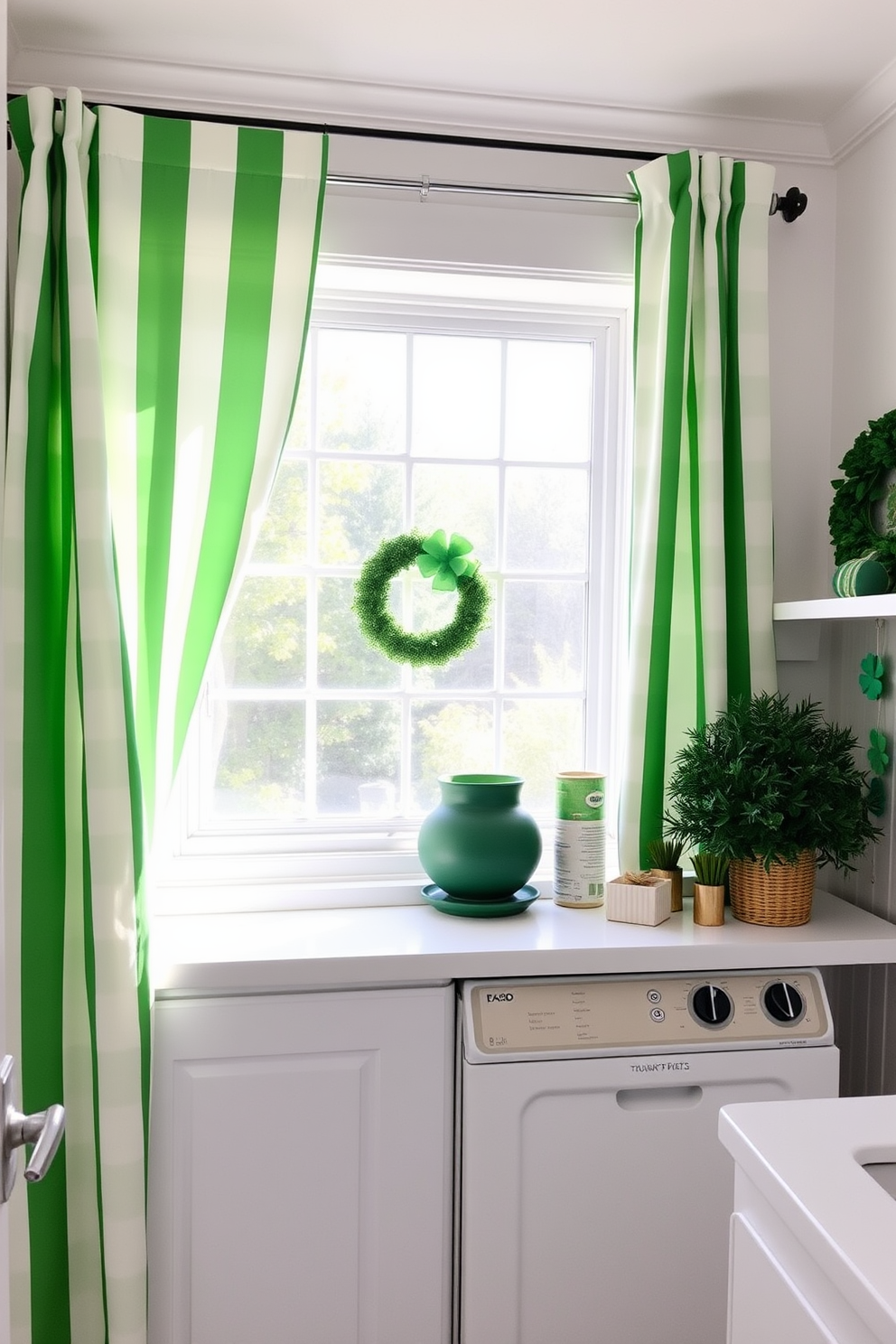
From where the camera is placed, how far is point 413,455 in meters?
2.23

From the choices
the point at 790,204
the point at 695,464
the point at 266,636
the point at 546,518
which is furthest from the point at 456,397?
the point at 790,204

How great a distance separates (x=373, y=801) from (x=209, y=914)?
0.43m

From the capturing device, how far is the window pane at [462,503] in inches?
88.4

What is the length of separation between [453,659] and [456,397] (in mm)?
562

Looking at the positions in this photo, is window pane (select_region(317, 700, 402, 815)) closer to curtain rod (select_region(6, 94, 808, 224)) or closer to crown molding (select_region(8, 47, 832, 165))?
curtain rod (select_region(6, 94, 808, 224))

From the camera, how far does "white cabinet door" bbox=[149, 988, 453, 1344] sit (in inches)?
65.3

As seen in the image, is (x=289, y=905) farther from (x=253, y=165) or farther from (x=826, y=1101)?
(x=253, y=165)

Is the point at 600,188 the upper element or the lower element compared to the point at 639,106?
lower

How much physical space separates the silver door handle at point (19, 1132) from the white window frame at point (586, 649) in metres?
1.04

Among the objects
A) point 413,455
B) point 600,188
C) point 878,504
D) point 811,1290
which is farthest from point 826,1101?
point 600,188

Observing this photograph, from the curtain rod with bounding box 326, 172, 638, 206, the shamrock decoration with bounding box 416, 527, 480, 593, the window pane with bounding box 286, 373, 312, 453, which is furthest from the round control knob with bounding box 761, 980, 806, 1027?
the curtain rod with bounding box 326, 172, 638, 206

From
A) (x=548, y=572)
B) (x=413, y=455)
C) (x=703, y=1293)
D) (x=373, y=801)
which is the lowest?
(x=703, y=1293)

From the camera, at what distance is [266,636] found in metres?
2.19

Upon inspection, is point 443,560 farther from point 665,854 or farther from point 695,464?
point 665,854
